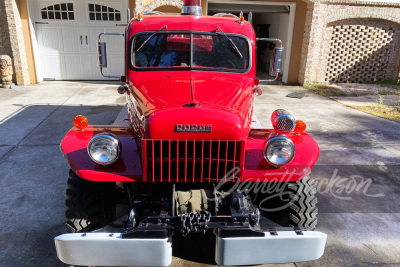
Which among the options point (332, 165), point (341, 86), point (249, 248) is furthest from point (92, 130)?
point (341, 86)

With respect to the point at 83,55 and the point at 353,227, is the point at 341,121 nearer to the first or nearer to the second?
the point at 353,227

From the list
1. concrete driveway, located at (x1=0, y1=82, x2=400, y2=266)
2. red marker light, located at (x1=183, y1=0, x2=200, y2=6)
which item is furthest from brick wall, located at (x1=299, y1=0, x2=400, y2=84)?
red marker light, located at (x1=183, y1=0, x2=200, y2=6)

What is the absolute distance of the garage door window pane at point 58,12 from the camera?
34.0ft

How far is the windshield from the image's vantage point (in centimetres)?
354

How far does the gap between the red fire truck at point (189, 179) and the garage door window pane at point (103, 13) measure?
815 cm

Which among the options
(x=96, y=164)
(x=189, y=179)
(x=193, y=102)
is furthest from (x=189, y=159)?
(x=96, y=164)

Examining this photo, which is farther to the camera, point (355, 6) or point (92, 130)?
point (355, 6)

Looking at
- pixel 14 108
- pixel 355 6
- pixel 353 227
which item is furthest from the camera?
pixel 355 6

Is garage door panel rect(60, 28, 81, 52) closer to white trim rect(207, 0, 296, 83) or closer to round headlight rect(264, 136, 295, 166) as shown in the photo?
white trim rect(207, 0, 296, 83)

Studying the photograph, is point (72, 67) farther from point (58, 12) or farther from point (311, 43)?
point (311, 43)

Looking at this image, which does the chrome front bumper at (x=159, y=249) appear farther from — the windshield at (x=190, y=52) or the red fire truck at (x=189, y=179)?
the windshield at (x=190, y=52)

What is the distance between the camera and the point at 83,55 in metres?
10.9

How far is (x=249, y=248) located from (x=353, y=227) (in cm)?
183

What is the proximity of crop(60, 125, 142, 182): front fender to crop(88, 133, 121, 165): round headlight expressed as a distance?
3.9 inches
